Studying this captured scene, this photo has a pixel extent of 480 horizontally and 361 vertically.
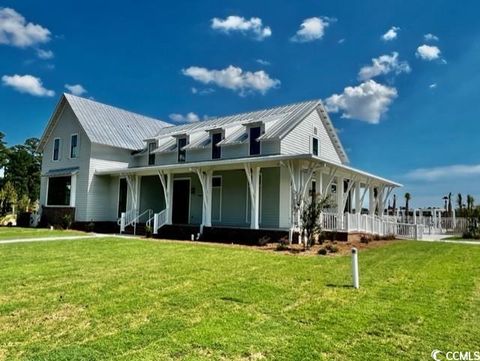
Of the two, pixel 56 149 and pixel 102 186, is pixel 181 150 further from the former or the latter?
pixel 56 149

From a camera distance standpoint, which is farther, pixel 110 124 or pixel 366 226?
pixel 110 124

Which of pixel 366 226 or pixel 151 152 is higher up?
pixel 151 152

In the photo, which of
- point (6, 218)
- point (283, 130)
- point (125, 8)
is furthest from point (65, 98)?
point (283, 130)

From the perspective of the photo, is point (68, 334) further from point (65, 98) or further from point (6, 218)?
point (6, 218)

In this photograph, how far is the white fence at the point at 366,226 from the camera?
15344mm

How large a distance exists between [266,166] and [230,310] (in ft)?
34.9

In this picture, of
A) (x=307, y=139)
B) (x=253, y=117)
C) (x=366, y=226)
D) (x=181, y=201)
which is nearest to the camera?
(x=366, y=226)

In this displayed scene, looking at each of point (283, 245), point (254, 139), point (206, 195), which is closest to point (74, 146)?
Result: point (206, 195)

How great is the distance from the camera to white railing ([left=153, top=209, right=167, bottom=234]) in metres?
17.5

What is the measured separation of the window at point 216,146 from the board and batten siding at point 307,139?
372 cm

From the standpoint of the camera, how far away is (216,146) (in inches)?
754

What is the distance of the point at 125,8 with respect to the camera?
675 inches

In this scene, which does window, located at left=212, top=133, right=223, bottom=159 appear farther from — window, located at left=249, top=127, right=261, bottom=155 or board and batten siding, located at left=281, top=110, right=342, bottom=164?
board and batten siding, located at left=281, top=110, right=342, bottom=164

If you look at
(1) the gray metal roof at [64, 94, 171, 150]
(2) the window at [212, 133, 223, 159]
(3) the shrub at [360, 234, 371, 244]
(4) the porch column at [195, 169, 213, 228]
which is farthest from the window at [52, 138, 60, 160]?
(3) the shrub at [360, 234, 371, 244]
